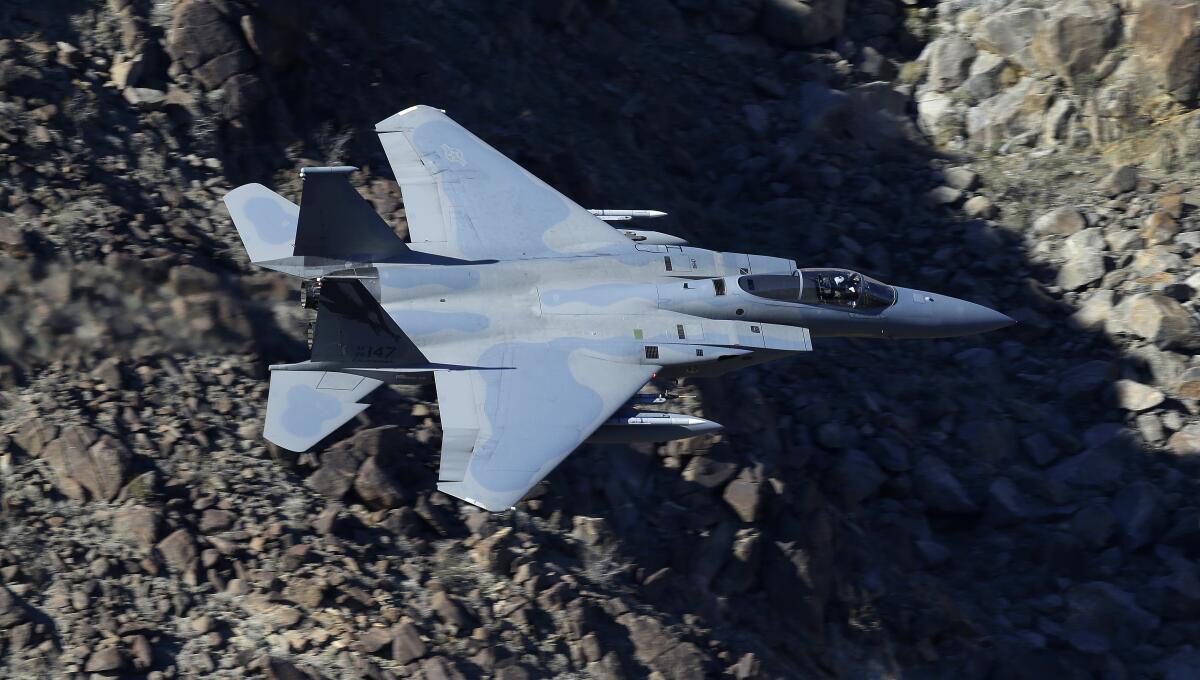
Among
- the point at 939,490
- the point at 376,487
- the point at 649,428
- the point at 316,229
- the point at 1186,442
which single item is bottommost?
the point at 939,490

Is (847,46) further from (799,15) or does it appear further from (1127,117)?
(1127,117)

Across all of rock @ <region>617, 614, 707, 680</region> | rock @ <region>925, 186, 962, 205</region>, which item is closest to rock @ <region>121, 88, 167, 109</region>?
rock @ <region>617, 614, 707, 680</region>

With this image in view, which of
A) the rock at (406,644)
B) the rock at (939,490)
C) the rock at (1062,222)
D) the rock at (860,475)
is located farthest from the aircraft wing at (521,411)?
the rock at (1062,222)

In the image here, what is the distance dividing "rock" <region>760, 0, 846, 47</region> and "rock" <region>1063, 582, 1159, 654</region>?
1551 cm

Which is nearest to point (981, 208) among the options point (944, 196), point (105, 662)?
point (944, 196)

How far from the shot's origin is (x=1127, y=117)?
35.0 m

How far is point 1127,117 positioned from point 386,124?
18125mm

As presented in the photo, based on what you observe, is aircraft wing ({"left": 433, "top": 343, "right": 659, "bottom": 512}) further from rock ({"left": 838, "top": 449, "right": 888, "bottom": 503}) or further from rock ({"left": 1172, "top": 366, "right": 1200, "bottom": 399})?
rock ({"left": 1172, "top": 366, "right": 1200, "bottom": 399})

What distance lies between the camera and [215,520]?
23.8 metres

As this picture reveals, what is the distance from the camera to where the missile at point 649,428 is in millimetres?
23406

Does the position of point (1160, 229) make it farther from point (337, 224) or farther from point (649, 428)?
point (337, 224)

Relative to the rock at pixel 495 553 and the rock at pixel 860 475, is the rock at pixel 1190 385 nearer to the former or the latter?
the rock at pixel 860 475

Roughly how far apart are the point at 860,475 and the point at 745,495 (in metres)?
3.52

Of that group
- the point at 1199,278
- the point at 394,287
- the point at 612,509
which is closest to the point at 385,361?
the point at 394,287
